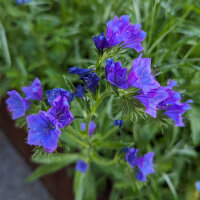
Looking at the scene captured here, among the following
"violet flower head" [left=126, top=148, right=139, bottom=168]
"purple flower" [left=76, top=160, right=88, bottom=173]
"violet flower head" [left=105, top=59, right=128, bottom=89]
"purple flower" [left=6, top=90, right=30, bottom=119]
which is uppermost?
"violet flower head" [left=105, top=59, right=128, bottom=89]

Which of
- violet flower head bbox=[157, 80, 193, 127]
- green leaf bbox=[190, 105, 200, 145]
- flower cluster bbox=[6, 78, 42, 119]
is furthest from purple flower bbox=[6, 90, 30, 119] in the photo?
green leaf bbox=[190, 105, 200, 145]

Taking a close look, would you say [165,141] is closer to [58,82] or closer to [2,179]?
[58,82]

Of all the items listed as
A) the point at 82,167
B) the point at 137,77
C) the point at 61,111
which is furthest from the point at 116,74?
the point at 82,167

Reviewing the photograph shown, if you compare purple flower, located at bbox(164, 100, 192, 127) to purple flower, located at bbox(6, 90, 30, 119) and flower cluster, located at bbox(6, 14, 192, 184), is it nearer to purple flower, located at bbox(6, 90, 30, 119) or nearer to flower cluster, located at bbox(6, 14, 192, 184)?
flower cluster, located at bbox(6, 14, 192, 184)

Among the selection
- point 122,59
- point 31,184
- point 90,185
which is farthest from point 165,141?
point 31,184

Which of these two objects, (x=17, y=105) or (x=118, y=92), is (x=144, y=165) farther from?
(x=17, y=105)

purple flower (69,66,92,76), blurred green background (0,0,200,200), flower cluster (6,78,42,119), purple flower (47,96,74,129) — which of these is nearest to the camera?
purple flower (47,96,74,129)
